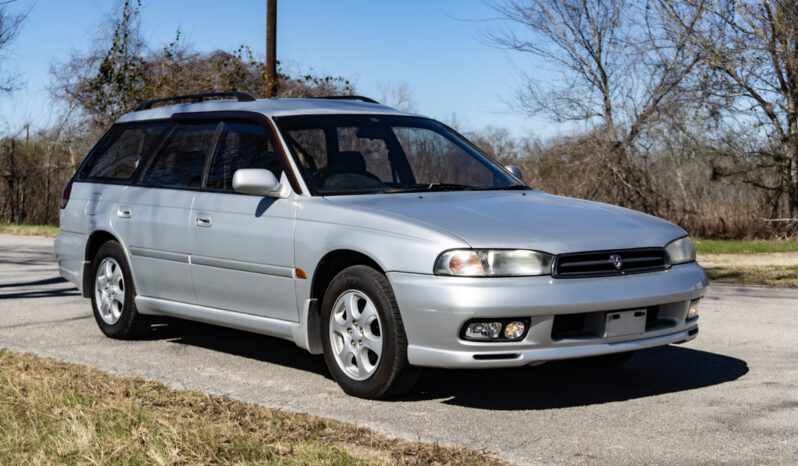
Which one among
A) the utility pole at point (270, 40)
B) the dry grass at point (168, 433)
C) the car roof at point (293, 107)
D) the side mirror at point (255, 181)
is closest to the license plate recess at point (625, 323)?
the dry grass at point (168, 433)

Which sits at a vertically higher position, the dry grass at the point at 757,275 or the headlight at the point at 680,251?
the headlight at the point at 680,251

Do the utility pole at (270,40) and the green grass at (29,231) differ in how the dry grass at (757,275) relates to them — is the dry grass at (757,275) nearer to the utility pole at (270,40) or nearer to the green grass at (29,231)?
the utility pole at (270,40)

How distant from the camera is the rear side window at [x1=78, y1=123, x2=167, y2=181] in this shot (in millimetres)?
7566

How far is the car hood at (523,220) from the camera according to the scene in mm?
5062

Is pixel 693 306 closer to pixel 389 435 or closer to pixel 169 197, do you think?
pixel 389 435

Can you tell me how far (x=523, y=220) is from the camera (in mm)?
5332

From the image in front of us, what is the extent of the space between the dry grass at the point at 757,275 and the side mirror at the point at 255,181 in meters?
8.37

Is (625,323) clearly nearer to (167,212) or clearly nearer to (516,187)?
(516,187)

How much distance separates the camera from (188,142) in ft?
23.3

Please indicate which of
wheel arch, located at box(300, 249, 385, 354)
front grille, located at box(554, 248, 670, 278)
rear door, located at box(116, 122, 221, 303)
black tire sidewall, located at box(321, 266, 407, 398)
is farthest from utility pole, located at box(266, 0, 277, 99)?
front grille, located at box(554, 248, 670, 278)

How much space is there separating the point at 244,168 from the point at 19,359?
2.00 m

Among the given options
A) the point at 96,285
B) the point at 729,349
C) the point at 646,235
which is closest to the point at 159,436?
the point at 646,235

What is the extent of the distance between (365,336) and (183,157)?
2475mm

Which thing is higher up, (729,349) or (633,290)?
(633,290)
